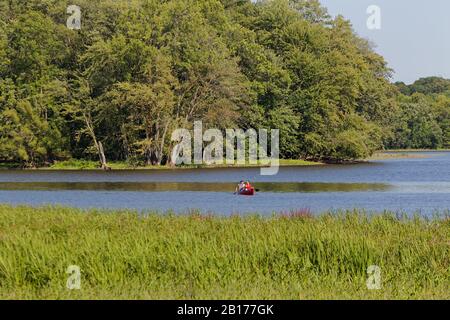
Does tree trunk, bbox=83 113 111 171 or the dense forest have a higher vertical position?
the dense forest

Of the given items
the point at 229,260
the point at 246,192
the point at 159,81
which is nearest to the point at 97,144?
the point at 159,81

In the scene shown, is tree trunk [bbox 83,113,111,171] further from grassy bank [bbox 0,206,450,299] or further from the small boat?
grassy bank [bbox 0,206,450,299]

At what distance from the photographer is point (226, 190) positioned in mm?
41906

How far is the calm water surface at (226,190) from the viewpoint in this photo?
107 feet

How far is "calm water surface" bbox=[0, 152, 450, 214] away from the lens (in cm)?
3250

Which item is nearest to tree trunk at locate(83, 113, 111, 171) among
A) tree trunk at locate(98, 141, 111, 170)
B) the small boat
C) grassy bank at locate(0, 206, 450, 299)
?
tree trunk at locate(98, 141, 111, 170)

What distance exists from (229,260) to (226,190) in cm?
2692

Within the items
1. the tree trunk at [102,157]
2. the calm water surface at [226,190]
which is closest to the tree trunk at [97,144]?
the tree trunk at [102,157]

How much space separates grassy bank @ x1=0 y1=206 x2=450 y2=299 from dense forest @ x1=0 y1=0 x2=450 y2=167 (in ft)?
150

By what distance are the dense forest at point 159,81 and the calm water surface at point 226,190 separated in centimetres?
596

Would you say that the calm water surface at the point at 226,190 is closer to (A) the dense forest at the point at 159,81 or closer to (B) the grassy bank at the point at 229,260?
(A) the dense forest at the point at 159,81

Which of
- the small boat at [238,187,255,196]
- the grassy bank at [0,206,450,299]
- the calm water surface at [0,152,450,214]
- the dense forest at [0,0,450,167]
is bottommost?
the calm water surface at [0,152,450,214]
